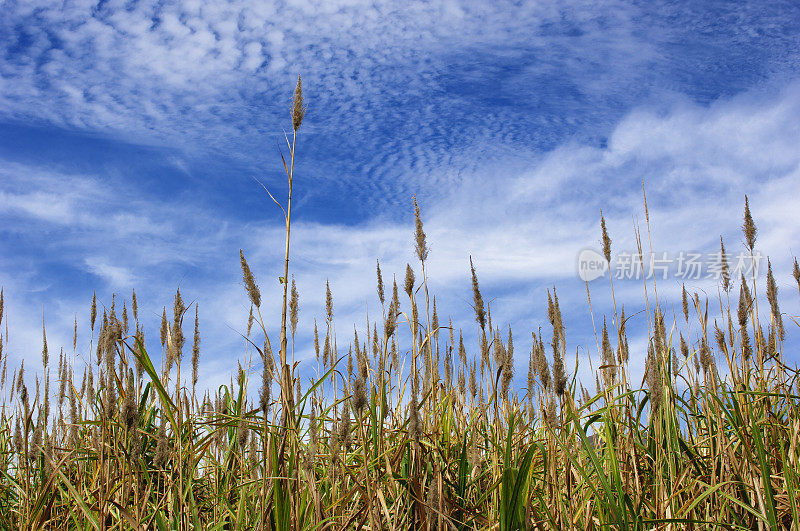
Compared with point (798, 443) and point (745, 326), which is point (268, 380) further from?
point (745, 326)

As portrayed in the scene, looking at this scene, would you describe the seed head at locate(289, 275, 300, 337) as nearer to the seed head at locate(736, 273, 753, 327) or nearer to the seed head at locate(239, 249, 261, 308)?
the seed head at locate(239, 249, 261, 308)

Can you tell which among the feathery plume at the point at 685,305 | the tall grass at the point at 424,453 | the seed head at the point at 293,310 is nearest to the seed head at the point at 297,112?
the tall grass at the point at 424,453

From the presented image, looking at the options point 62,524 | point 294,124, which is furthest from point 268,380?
point 62,524

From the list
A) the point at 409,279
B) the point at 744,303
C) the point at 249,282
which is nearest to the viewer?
the point at 249,282

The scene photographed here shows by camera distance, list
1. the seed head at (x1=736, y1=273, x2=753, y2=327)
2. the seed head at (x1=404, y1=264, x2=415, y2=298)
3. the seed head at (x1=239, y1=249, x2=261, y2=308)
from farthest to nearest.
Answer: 1. the seed head at (x1=736, y1=273, x2=753, y2=327)
2. the seed head at (x1=404, y1=264, x2=415, y2=298)
3. the seed head at (x1=239, y1=249, x2=261, y2=308)

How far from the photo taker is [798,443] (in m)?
2.92

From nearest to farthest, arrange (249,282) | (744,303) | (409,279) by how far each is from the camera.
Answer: (249,282) < (409,279) < (744,303)

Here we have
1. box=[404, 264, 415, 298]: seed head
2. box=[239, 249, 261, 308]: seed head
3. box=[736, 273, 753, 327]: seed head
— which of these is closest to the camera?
box=[239, 249, 261, 308]: seed head

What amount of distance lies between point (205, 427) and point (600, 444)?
2.38 m

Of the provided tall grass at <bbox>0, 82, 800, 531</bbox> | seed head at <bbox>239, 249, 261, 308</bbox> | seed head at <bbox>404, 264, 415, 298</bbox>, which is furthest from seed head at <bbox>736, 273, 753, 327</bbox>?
seed head at <bbox>239, 249, 261, 308</bbox>

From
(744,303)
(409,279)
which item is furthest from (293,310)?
(744,303)

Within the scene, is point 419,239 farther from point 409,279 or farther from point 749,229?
point 749,229

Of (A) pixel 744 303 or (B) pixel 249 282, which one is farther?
(A) pixel 744 303

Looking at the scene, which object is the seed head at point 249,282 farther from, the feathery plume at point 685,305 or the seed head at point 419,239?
the feathery plume at point 685,305
